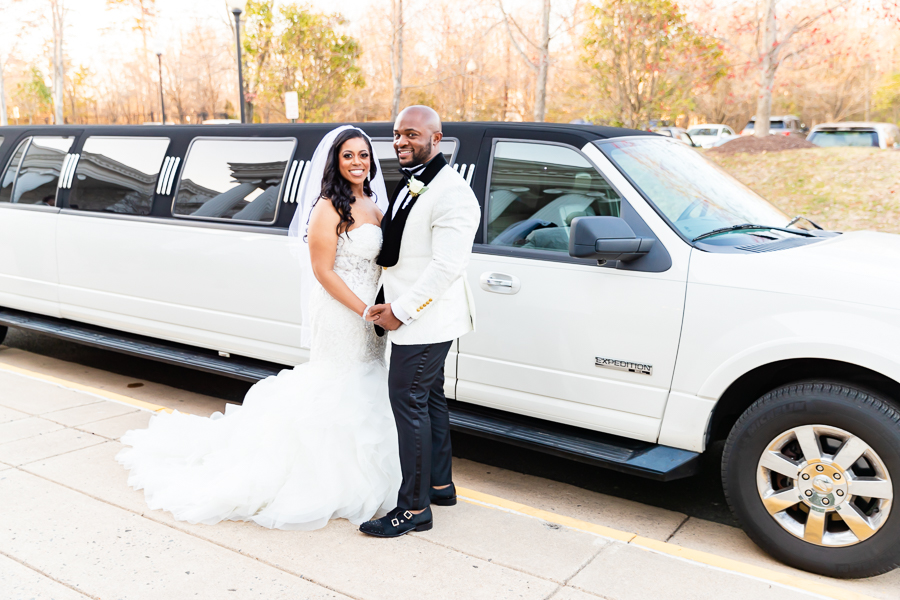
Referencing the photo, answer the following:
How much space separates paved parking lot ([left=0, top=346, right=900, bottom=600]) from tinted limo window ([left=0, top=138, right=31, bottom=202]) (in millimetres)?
3144

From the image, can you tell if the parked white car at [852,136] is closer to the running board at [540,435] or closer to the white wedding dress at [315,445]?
the running board at [540,435]

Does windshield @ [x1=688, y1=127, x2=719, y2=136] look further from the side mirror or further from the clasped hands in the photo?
the clasped hands

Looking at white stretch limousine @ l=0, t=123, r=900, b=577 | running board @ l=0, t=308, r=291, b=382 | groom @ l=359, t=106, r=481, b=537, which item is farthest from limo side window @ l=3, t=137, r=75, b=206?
groom @ l=359, t=106, r=481, b=537

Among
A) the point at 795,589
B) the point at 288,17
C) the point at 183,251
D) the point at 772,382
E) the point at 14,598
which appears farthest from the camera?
the point at 288,17

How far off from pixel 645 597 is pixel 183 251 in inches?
148

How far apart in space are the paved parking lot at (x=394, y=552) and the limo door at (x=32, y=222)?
2.30 metres

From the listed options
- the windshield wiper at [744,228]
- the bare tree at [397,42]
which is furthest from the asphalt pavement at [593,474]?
the bare tree at [397,42]

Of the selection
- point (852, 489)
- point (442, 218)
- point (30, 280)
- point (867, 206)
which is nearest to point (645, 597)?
point (852, 489)

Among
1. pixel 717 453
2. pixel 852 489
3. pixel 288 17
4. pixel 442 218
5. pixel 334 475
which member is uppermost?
pixel 288 17

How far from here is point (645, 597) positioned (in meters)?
3.08

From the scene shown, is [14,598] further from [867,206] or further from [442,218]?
[867,206]


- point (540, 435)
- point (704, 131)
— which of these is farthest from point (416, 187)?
point (704, 131)

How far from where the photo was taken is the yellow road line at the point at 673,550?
10.4 feet

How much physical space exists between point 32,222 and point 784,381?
5.75m
